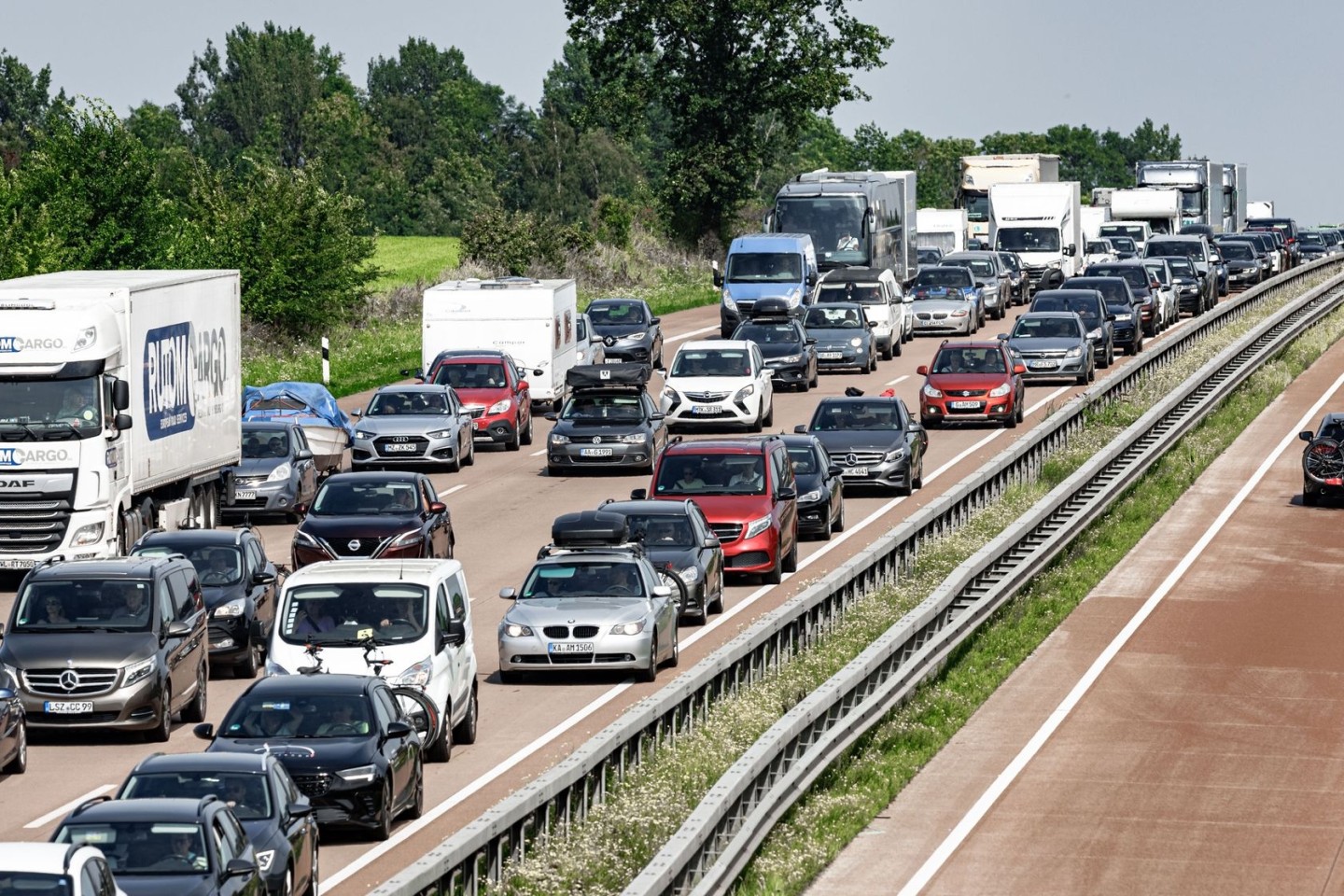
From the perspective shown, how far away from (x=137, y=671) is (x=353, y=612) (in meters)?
1.95

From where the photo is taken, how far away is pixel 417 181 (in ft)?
631

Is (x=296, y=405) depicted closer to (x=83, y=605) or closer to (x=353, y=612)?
(x=83, y=605)

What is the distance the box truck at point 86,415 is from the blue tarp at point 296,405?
26.4 feet

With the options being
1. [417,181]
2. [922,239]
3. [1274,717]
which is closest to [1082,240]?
[922,239]

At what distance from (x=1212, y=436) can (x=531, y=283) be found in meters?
13.9

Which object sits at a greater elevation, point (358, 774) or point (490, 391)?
point (490, 391)

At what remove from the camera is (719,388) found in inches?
1759

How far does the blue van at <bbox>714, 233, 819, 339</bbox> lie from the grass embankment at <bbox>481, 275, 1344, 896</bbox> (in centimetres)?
1969

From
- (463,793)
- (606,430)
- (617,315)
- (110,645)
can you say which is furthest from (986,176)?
(463,793)

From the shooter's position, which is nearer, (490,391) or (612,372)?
(490,391)

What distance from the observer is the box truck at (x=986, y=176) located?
88.7 m

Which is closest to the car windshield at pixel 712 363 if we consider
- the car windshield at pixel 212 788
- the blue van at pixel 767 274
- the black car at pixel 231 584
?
the blue van at pixel 767 274

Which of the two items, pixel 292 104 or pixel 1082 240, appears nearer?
pixel 1082 240

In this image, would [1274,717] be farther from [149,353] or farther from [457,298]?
[457,298]
